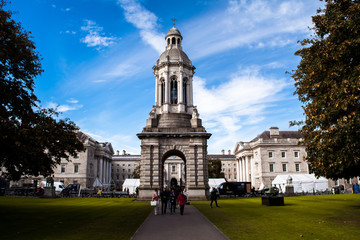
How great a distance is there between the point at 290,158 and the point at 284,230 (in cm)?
6637

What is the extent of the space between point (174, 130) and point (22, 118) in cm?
2056

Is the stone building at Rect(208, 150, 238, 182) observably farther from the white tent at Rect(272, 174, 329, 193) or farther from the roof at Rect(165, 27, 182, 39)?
the roof at Rect(165, 27, 182, 39)

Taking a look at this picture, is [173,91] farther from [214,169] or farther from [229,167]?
[229,167]

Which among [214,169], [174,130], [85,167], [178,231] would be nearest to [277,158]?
[214,169]

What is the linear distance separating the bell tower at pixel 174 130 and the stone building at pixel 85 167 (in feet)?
142

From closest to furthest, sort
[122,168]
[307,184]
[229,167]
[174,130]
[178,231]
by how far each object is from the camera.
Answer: [178,231] → [174,130] → [307,184] → [229,167] → [122,168]

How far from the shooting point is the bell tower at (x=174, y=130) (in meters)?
34.0

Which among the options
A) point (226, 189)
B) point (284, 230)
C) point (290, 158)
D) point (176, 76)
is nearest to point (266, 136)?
point (290, 158)

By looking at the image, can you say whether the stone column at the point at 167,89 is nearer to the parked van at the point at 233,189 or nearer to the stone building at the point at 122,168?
the parked van at the point at 233,189

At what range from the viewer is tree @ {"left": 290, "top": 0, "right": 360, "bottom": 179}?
571 inches

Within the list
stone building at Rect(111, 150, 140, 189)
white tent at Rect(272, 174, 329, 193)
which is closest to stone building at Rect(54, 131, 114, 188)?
stone building at Rect(111, 150, 140, 189)

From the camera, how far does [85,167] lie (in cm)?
7844

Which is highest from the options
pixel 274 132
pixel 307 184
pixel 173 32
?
pixel 173 32

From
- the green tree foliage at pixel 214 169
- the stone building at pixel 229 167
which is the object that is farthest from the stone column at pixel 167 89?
the stone building at pixel 229 167
